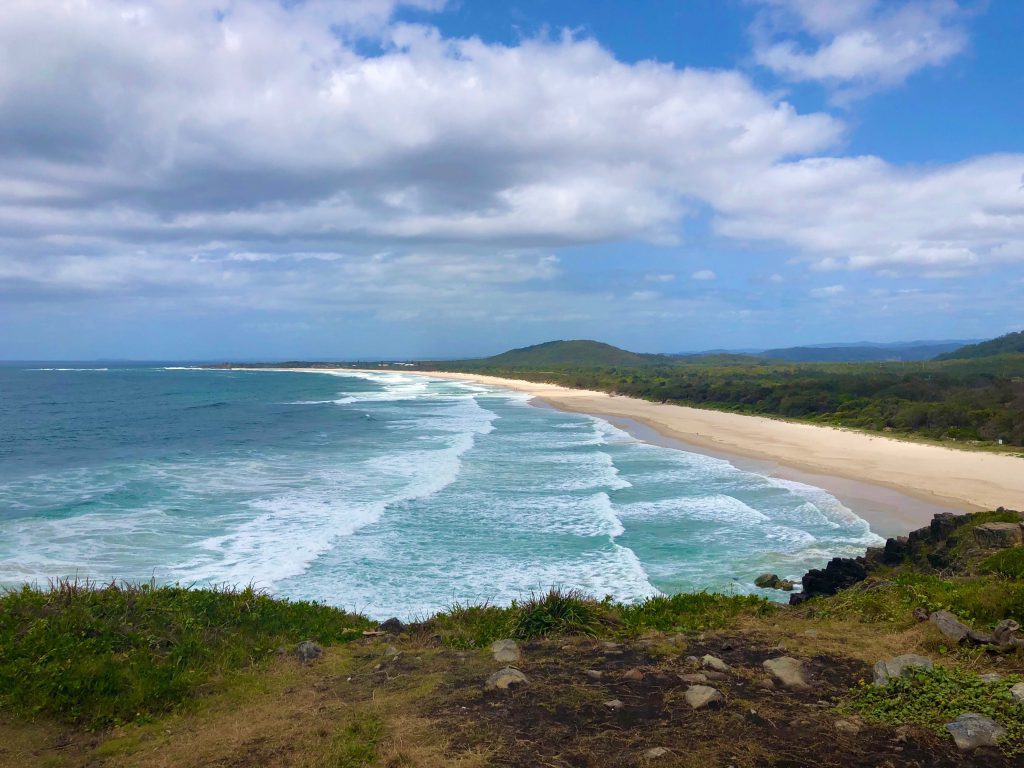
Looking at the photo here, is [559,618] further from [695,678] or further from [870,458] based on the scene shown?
[870,458]

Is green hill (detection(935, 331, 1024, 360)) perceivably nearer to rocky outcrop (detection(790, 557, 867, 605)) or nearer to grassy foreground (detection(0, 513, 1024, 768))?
rocky outcrop (detection(790, 557, 867, 605))

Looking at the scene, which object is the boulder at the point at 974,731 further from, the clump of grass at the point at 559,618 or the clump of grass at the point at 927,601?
the clump of grass at the point at 559,618

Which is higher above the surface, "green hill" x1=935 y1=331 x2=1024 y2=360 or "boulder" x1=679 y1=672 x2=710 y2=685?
"green hill" x1=935 y1=331 x2=1024 y2=360

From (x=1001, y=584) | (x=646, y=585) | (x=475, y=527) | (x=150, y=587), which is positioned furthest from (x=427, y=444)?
(x=1001, y=584)

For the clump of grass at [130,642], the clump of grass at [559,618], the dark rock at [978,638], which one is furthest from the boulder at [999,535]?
the clump of grass at [130,642]

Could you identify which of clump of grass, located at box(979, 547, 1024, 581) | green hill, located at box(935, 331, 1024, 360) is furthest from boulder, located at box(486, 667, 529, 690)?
green hill, located at box(935, 331, 1024, 360)
